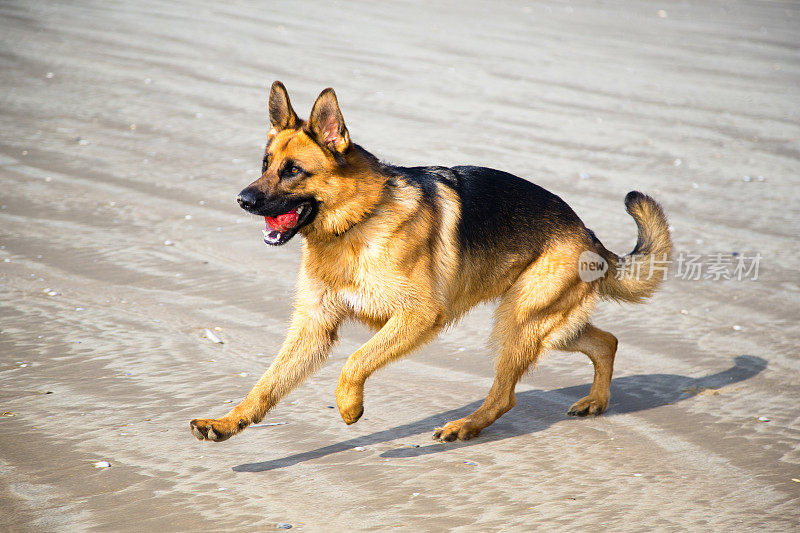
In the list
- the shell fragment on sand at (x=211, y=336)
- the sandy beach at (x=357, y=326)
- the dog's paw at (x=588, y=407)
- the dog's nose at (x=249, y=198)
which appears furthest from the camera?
the shell fragment on sand at (x=211, y=336)

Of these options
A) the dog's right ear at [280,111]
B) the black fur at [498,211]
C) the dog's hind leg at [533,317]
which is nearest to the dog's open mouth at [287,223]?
the dog's right ear at [280,111]

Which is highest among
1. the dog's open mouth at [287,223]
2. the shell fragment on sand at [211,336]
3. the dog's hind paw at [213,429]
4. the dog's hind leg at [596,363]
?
the dog's open mouth at [287,223]

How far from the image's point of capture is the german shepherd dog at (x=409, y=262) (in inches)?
160

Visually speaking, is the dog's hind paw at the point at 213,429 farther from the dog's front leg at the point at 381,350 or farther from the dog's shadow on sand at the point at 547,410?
the dog's front leg at the point at 381,350

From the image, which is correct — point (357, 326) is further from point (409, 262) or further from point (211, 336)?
point (409, 262)

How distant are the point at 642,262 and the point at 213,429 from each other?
2.62 m

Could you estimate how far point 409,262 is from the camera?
4215 mm

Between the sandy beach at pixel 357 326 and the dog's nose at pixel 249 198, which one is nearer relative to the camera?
the sandy beach at pixel 357 326

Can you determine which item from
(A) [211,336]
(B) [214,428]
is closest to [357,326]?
(A) [211,336]

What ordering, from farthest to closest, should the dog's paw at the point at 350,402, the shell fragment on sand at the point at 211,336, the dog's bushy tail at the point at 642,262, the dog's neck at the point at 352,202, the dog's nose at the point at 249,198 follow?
the shell fragment on sand at the point at 211,336, the dog's bushy tail at the point at 642,262, the dog's neck at the point at 352,202, the dog's paw at the point at 350,402, the dog's nose at the point at 249,198

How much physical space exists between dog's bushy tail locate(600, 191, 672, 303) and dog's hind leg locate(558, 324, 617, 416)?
29cm

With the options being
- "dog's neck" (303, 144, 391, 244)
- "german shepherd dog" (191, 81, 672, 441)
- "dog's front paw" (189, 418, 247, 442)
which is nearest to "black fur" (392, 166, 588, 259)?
"german shepherd dog" (191, 81, 672, 441)

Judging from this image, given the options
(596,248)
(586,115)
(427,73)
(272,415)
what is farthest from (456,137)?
(272,415)

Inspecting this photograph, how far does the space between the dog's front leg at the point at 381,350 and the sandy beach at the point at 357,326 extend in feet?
0.96
